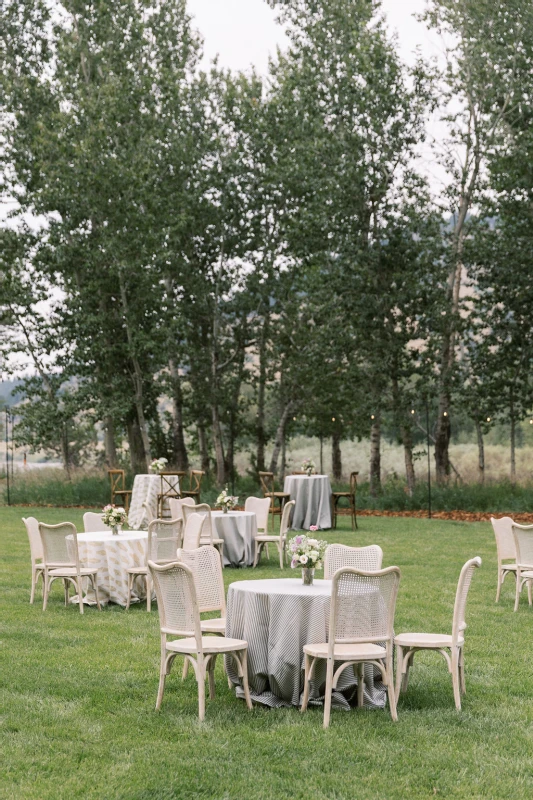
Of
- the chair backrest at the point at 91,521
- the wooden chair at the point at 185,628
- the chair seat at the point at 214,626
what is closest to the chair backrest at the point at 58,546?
the chair backrest at the point at 91,521

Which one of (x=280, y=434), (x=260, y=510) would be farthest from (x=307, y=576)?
(x=280, y=434)

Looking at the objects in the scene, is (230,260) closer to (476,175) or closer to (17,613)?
(476,175)

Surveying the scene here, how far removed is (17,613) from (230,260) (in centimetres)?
1968

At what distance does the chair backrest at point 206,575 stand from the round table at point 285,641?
2.70 feet

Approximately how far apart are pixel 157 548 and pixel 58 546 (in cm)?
110

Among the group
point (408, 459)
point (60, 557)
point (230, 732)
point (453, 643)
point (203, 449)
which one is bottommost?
point (230, 732)

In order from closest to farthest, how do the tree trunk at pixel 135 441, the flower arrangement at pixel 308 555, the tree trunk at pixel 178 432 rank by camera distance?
the flower arrangement at pixel 308 555 < the tree trunk at pixel 135 441 < the tree trunk at pixel 178 432

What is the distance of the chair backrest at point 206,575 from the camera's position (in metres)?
7.43

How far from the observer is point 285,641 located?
639 centimetres

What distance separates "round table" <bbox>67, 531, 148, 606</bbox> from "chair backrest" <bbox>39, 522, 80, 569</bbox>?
1.43ft

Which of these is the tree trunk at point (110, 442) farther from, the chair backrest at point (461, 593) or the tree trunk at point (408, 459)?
the chair backrest at point (461, 593)

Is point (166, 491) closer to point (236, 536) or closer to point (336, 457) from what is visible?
point (236, 536)

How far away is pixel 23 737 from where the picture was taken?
5793 mm

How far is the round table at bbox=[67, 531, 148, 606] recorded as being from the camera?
10.8m
